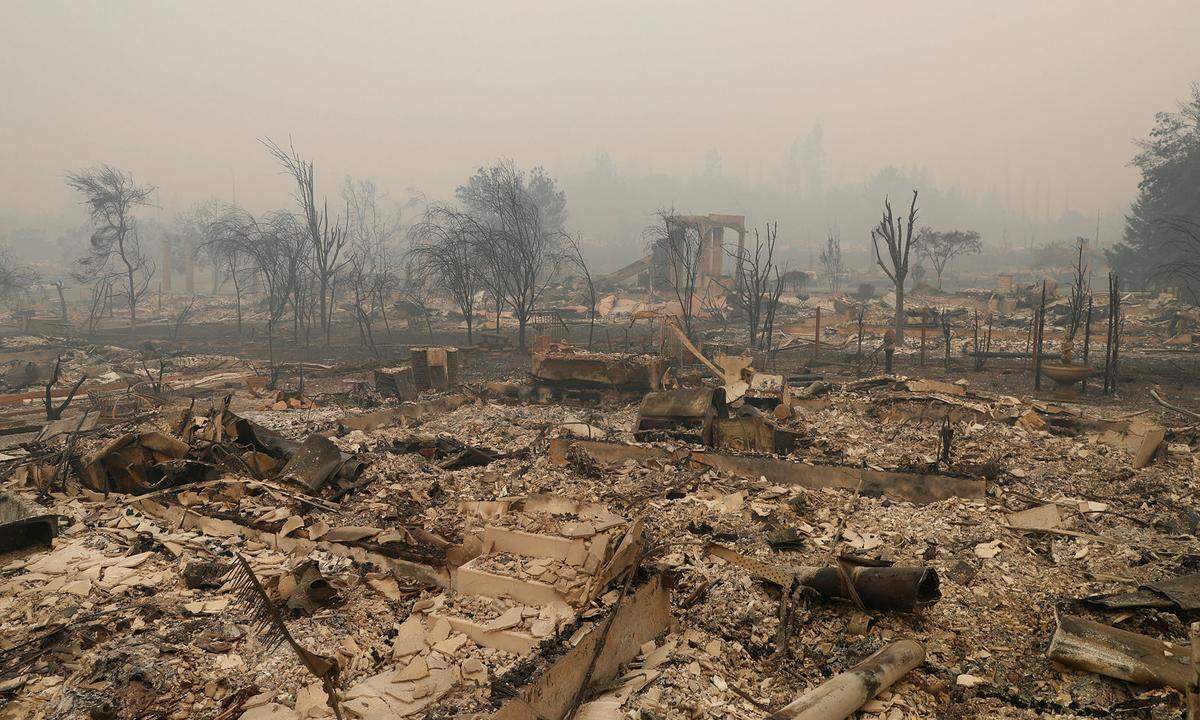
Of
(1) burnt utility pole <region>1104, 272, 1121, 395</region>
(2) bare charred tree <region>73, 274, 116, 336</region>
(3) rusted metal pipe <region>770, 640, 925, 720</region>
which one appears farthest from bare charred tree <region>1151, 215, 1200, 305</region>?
(2) bare charred tree <region>73, 274, 116, 336</region>

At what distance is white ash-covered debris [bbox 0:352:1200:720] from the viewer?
3357mm

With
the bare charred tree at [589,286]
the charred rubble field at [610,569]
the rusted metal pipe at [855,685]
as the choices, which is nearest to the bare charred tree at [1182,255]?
the bare charred tree at [589,286]

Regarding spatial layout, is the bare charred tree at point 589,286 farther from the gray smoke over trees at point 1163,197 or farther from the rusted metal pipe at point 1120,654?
the gray smoke over trees at point 1163,197

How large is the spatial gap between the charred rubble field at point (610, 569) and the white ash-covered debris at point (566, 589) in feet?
0.07

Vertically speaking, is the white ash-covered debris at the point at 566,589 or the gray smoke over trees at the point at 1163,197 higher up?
the gray smoke over trees at the point at 1163,197

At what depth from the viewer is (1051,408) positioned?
10.1 meters

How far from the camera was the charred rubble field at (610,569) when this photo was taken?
3.36m

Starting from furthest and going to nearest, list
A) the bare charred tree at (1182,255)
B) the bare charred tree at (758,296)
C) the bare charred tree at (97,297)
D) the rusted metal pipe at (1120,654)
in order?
the bare charred tree at (97,297), the bare charred tree at (1182,255), the bare charred tree at (758,296), the rusted metal pipe at (1120,654)

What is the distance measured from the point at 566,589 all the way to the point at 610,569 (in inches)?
11.7

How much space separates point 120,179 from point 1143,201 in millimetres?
50571

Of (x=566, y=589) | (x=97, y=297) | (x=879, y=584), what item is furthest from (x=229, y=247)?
(x=879, y=584)

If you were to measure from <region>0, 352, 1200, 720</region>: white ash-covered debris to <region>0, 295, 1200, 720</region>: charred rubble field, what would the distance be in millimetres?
22

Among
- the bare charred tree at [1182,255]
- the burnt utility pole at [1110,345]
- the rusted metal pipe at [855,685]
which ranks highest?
the bare charred tree at [1182,255]

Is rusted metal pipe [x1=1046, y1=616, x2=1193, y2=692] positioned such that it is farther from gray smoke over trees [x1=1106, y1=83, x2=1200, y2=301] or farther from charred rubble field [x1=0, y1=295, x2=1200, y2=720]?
gray smoke over trees [x1=1106, y1=83, x2=1200, y2=301]
